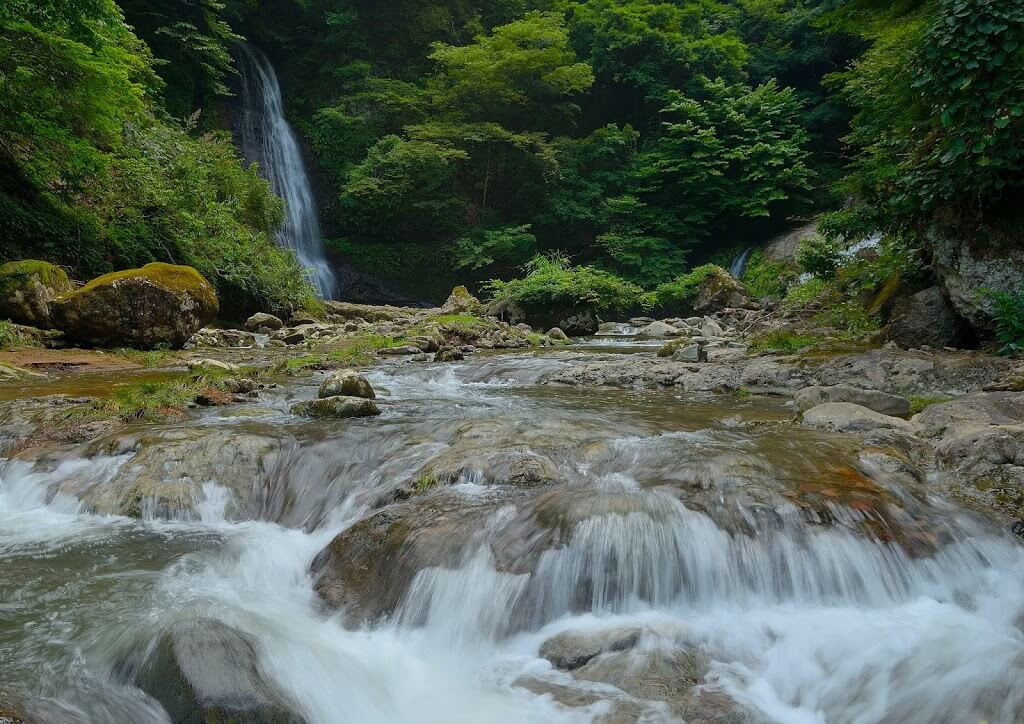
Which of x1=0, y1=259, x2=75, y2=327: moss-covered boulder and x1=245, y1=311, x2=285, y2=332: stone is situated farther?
x1=245, y1=311, x2=285, y2=332: stone

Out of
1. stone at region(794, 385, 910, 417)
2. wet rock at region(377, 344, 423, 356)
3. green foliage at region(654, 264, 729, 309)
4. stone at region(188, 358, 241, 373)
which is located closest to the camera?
stone at region(794, 385, 910, 417)

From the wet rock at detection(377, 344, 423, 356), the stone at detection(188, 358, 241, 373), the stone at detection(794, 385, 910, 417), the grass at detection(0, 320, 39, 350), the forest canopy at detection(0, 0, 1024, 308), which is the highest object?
the forest canopy at detection(0, 0, 1024, 308)

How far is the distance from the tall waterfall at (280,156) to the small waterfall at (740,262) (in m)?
17.3

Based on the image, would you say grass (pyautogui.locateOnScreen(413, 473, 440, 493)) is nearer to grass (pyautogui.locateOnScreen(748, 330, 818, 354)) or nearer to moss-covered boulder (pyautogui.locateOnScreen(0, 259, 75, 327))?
grass (pyautogui.locateOnScreen(748, 330, 818, 354))

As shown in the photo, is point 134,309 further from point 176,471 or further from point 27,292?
point 176,471

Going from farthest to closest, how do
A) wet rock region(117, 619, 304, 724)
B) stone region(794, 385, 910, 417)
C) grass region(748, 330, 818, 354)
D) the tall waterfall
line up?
the tall waterfall < grass region(748, 330, 818, 354) < stone region(794, 385, 910, 417) < wet rock region(117, 619, 304, 724)

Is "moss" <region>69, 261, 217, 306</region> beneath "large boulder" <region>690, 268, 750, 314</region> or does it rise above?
beneath

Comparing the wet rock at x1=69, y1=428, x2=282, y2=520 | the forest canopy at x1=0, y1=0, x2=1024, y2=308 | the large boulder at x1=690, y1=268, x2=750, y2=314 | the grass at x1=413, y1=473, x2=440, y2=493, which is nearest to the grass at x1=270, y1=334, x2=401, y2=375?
the wet rock at x1=69, y1=428, x2=282, y2=520

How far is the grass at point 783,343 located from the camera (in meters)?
9.84

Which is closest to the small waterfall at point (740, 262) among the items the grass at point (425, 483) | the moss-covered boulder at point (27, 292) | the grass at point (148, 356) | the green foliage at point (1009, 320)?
the green foliage at point (1009, 320)

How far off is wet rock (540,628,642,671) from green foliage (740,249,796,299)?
2008 cm

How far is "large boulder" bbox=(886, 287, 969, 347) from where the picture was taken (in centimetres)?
817

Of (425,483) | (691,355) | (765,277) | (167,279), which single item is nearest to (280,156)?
(167,279)

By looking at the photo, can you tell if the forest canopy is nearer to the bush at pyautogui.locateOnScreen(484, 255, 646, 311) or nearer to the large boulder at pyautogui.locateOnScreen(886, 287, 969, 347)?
the bush at pyautogui.locateOnScreen(484, 255, 646, 311)
